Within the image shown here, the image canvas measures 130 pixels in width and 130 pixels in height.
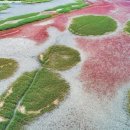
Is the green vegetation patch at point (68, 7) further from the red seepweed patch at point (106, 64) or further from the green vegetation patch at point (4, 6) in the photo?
the red seepweed patch at point (106, 64)

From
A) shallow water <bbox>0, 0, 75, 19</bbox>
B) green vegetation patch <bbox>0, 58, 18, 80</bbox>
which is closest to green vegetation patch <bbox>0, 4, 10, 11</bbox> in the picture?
shallow water <bbox>0, 0, 75, 19</bbox>

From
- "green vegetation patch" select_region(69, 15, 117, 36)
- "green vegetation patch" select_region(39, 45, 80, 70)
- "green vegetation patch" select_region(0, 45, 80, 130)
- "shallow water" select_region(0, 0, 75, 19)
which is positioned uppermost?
"green vegetation patch" select_region(0, 45, 80, 130)

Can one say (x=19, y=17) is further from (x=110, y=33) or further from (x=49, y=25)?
(x=110, y=33)

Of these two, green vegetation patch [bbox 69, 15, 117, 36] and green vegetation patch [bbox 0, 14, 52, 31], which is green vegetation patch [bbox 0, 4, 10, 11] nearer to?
green vegetation patch [bbox 0, 14, 52, 31]

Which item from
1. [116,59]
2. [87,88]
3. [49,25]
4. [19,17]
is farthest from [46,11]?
[87,88]

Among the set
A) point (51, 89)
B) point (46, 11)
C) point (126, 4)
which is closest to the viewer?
point (51, 89)

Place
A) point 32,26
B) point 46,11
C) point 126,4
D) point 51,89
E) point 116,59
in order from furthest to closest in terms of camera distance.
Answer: point 126,4, point 46,11, point 32,26, point 116,59, point 51,89
